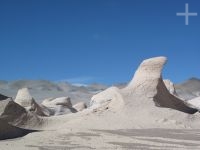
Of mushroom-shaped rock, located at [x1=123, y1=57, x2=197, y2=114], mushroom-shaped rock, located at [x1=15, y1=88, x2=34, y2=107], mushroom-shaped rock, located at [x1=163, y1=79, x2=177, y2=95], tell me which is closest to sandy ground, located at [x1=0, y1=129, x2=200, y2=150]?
mushroom-shaped rock, located at [x1=123, y1=57, x2=197, y2=114]

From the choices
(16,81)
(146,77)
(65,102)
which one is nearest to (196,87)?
(16,81)

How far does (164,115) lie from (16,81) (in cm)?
11095

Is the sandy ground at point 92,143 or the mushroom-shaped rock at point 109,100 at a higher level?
the mushroom-shaped rock at point 109,100

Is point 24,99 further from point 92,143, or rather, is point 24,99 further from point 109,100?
point 92,143

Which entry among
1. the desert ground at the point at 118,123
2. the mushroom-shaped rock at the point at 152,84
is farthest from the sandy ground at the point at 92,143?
the mushroom-shaped rock at the point at 152,84

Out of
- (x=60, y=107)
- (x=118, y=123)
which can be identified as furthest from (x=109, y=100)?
(x=60, y=107)

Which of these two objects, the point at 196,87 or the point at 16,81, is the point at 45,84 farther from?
the point at 196,87

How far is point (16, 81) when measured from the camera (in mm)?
130375

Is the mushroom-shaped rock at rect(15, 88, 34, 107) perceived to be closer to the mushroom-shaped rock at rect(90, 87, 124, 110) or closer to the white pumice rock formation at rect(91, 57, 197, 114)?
the mushroom-shaped rock at rect(90, 87, 124, 110)

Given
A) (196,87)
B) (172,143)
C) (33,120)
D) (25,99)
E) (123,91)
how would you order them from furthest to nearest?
(196,87)
(25,99)
(123,91)
(33,120)
(172,143)

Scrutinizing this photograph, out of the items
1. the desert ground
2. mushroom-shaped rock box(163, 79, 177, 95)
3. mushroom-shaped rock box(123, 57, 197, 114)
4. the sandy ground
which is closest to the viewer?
the sandy ground

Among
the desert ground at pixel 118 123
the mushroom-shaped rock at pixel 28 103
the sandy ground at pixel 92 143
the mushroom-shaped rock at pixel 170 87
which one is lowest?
the sandy ground at pixel 92 143

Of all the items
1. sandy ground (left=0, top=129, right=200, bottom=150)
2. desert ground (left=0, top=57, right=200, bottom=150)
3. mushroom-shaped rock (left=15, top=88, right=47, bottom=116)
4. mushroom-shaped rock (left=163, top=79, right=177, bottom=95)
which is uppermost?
mushroom-shaped rock (left=163, top=79, right=177, bottom=95)

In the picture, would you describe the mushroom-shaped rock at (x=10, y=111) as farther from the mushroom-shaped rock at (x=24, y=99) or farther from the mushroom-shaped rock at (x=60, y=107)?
the mushroom-shaped rock at (x=60, y=107)
